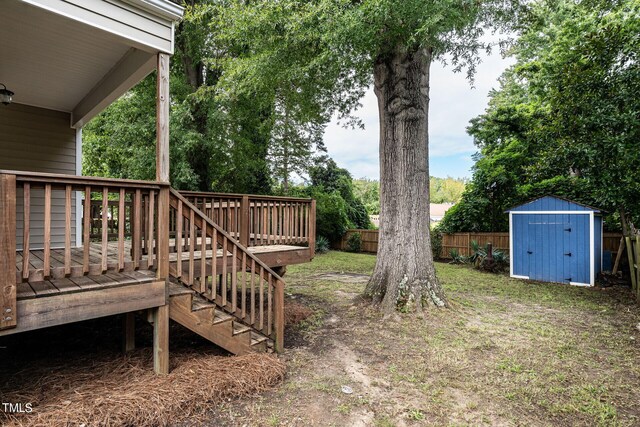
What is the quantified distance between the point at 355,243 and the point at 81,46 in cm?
1353

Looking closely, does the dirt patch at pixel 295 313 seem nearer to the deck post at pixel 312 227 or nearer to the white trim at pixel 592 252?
the deck post at pixel 312 227

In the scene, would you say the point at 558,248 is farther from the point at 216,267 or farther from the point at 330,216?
the point at 330,216

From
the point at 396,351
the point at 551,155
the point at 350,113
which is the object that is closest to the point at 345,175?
the point at 350,113

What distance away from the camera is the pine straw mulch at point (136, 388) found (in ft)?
8.67

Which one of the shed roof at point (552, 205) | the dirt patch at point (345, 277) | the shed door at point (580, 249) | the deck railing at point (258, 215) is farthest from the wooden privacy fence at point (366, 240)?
the deck railing at point (258, 215)

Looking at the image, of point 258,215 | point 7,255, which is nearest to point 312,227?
point 258,215

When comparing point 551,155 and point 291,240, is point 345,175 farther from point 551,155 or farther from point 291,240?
point 291,240

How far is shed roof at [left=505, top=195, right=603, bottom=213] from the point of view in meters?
8.65

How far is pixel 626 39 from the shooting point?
668 centimetres

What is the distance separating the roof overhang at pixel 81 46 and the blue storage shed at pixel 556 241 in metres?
9.59

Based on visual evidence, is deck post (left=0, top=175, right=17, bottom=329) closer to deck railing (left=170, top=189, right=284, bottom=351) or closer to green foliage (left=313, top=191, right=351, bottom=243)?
deck railing (left=170, top=189, right=284, bottom=351)

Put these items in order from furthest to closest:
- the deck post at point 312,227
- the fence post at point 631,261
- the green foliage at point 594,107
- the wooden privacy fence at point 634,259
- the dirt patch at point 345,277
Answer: the dirt patch at point 345,277 < the fence post at point 631,261 < the wooden privacy fence at point 634,259 < the green foliage at point 594,107 < the deck post at point 312,227

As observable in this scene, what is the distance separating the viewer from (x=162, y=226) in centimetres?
316

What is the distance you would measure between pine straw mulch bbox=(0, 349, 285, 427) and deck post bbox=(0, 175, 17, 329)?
2.72 feet
